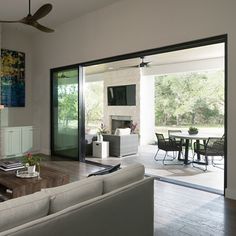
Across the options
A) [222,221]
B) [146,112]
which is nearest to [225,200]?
[222,221]

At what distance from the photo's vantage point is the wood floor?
2.82 metres

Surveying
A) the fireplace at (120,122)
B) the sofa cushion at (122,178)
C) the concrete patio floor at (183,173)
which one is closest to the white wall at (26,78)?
the concrete patio floor at (183,173)

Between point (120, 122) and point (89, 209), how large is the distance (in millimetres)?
8460

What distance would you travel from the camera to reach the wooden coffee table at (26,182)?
3.07 meters

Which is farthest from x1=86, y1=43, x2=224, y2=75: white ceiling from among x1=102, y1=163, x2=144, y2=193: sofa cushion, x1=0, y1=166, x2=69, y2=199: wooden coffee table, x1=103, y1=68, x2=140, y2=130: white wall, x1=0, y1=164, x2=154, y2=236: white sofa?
x1=0, y1=164, x2=154, y2=236: white sofa

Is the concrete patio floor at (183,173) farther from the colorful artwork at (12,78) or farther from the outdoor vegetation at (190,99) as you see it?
the outdoor vegetation at (190,99)

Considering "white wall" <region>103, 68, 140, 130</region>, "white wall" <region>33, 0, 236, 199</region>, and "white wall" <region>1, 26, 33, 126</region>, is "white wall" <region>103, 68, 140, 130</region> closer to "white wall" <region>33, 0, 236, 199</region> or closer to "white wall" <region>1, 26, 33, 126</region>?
"white wall" <region>33, 0, 236, 199</region>

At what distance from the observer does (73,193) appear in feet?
5.99

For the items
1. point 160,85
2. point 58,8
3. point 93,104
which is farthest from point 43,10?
point 93,104

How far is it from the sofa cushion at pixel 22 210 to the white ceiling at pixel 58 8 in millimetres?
4706

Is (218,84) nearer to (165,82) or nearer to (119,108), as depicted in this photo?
(165,82)

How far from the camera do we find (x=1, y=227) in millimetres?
1390

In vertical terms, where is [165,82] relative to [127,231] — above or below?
above

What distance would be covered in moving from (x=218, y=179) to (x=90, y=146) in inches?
141
